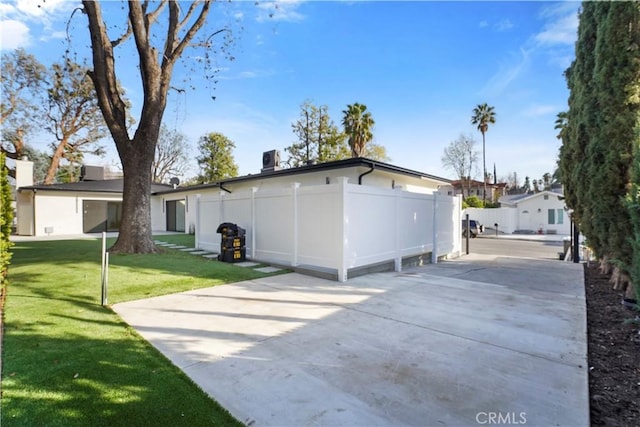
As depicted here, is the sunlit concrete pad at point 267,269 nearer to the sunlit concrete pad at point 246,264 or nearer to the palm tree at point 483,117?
the sunlit concrete pad at point 246,264

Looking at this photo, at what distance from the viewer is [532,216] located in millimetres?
27359

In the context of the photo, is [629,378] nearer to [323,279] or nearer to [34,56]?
[323,279]

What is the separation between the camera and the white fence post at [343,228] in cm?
662

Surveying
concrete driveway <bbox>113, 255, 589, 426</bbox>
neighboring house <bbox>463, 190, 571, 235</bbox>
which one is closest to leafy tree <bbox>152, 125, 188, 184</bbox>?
neighboring house <bbox>463, 190, 571, 235</bbox>

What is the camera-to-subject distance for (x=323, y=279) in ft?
22.6

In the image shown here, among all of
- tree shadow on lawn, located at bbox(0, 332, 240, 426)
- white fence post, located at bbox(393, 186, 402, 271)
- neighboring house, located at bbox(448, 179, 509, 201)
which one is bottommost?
tree shadow on lawn, located at bbox(0, 332, 240, 426)

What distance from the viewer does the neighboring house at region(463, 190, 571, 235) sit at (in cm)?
2577

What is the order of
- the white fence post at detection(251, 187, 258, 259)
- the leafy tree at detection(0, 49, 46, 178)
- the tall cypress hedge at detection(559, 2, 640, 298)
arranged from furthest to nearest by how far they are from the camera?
the leafy tree at detection(0, 49, 46, 178) < the white fence post at detection(251, 187, 258, 259) < the tall cypress hedge at detection(559, 2, 640, 298)

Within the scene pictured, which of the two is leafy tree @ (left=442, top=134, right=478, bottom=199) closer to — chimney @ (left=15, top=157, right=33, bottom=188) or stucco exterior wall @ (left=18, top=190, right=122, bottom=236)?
stucco exterior wall @ (left=18, top=190, right=122, bottom=236)

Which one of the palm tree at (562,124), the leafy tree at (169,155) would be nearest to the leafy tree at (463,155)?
the palm tree at (562,124)

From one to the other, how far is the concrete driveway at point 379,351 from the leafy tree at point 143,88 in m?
5.50

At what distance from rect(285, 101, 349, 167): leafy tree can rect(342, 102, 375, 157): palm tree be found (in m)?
1.87

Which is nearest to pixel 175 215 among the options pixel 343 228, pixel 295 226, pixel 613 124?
pixel 295 226

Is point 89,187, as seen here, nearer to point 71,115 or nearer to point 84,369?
point 71,115
